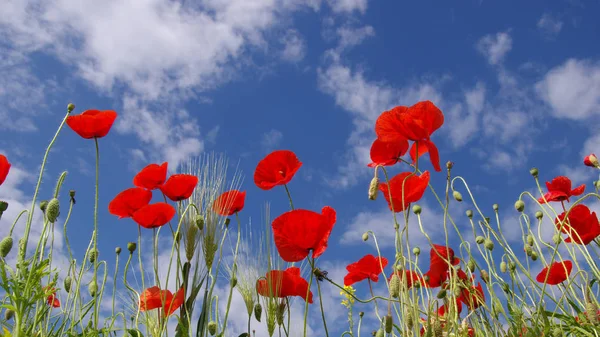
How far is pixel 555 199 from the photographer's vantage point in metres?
3.50

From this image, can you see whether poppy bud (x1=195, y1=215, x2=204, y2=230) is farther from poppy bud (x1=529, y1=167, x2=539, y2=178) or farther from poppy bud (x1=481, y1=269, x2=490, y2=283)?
poppy bud (x1=529, y1=167, x2=539, y2=178)

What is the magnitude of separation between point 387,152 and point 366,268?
0.85 m

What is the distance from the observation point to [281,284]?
2332 millimetres

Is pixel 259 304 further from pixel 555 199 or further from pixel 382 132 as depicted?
pixel 555 199

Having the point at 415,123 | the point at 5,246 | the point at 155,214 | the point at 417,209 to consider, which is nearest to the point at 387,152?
the point at 415,123

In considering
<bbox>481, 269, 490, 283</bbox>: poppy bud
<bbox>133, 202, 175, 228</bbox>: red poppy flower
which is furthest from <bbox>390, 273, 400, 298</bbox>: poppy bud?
<bbox>133, 202, 175, 228</bbox>: red poppy flower

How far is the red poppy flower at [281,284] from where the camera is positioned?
A: 2250 mm

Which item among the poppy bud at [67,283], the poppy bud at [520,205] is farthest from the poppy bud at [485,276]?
the poppy bud at [67,283]

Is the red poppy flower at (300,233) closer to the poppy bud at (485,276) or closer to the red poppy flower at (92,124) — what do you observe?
the poppy bud at (485,276)

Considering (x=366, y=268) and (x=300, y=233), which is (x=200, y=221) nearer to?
(x=300, y=233)

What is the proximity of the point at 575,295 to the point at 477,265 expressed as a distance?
0.56m

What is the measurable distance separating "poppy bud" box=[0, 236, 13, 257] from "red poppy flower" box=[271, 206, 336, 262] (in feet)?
3.37

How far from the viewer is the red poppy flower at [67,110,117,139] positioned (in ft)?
8.75

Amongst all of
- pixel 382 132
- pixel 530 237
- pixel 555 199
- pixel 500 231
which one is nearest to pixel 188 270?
pixel 382 132
